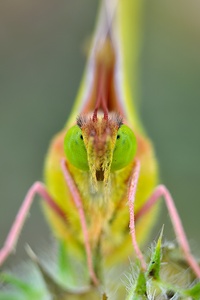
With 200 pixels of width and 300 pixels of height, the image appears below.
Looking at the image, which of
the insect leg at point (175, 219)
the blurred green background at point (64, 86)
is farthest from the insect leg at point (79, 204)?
the blurred green background at point (64, 86)

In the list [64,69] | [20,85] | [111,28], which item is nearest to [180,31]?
[64,69]

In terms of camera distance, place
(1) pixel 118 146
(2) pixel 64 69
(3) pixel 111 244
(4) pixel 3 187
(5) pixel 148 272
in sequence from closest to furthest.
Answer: (5) pixel 148 272, (1) pixel 118 146, (3) pixel 111 244, (4) pixel 3 187, (2) pixel 64 69

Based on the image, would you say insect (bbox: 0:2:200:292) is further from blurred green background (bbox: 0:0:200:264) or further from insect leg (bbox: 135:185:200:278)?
blurred green background (bbox: 0:0:200:264)

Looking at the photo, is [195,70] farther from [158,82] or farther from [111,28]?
[111,28]

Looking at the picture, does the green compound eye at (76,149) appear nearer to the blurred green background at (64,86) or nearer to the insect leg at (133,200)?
the insect leg at (133,200)

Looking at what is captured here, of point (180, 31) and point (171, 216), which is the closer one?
point (171, 216)

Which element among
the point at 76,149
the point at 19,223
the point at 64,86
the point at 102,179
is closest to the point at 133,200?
the point at 102,179
